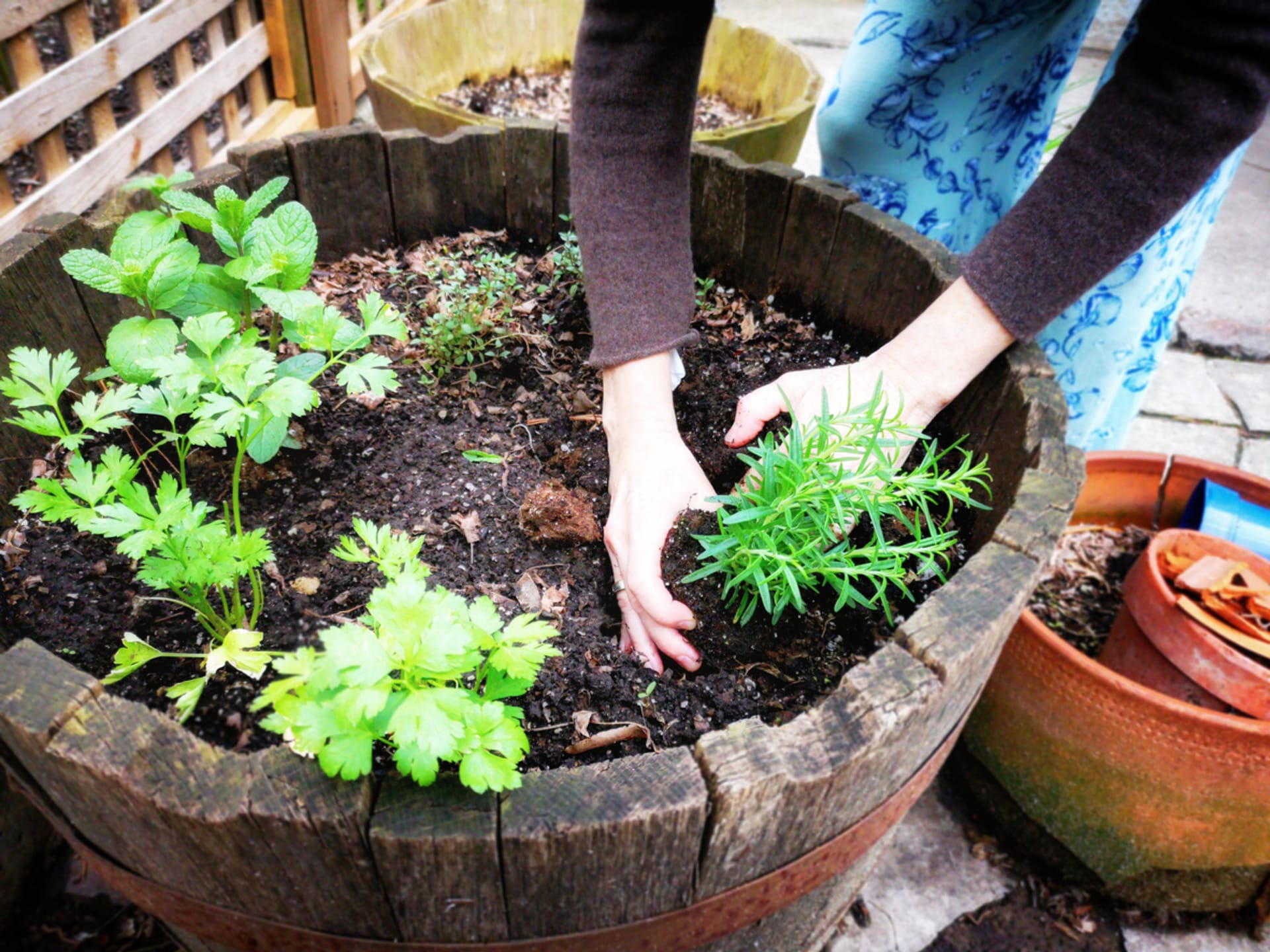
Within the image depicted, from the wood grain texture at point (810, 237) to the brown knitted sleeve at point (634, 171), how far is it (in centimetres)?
38

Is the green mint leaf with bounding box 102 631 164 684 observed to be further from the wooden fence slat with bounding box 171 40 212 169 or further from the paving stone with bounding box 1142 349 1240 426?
the paving stone with bounding box 1142 349 1240 426

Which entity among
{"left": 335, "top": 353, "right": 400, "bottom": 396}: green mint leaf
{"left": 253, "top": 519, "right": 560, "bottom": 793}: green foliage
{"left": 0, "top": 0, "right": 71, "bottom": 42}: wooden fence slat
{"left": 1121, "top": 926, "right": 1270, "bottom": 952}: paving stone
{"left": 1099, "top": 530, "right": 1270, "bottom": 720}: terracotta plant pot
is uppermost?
{"left": 0, "top": 0, "right": 71, "bottom": 42}: wooden fence slat

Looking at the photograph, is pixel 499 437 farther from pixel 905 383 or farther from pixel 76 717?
pixel 76 717

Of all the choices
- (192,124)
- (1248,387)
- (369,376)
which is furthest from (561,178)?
(1248,387)

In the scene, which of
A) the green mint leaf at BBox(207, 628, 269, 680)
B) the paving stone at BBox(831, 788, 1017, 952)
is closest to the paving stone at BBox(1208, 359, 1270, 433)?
the paving stone at BBox(831, 788, 1017, 952)

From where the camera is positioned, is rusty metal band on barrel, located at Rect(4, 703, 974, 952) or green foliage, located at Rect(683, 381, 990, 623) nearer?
rusty metal band on barrel, located at Rect(4, 703, 974, 952)

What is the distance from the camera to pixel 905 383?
4.89 feet

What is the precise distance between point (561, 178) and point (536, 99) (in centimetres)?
176

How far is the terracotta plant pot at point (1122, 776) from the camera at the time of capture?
1.64m

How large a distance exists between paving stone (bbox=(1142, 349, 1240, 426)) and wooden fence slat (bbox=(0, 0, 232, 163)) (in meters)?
3.72

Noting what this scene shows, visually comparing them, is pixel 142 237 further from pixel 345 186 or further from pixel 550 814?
pixel 550 814

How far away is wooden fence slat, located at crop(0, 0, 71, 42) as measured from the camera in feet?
7.61

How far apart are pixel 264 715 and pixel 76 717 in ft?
1.09

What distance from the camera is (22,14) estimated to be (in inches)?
93.8
